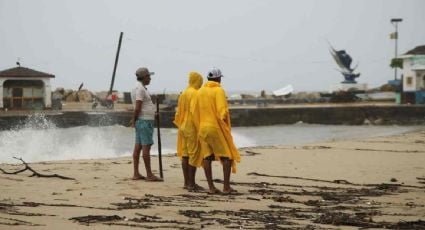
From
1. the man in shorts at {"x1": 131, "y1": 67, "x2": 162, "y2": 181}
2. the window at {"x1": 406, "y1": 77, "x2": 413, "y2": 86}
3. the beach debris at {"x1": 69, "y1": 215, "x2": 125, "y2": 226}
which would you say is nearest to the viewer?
the beach debris at {"x1": 69, "y1": 215, "x2": 125, "y2": 226}

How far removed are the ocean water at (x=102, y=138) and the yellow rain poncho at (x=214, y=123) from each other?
30.3ft

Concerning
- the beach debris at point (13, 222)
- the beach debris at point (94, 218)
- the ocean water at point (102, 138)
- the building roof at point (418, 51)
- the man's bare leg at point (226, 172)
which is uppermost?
the building roof at point (418, 51)

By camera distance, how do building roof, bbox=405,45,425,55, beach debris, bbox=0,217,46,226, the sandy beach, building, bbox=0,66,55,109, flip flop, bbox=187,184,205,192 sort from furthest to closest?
building roof, bbox=405,45,425,55, building, bbox=0,66,55,109, flip flop, bbox=187,184,205,192, the sandy beach, beach debris, bbox=0,217,46,226

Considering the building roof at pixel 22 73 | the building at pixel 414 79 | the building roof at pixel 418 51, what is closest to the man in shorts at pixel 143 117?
the building roof at pixel 22 73

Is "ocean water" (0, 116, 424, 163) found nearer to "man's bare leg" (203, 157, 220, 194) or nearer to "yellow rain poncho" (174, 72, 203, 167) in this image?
"yellow rain poncho" (174, 72, 203, 167)

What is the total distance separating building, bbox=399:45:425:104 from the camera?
51.4 metres

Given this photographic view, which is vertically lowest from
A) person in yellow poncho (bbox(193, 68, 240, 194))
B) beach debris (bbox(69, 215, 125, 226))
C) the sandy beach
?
the sandy beach

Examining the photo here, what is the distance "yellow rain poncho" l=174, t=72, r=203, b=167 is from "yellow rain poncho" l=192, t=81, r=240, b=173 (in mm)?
234

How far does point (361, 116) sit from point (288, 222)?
138 feet

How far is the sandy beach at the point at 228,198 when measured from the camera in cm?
677

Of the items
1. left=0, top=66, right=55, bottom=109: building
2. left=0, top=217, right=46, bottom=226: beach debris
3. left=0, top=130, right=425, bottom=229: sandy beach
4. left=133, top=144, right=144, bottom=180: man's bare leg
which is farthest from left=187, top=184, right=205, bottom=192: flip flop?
left=0, top=66, right=55, bottom=109: building

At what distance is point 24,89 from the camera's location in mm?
41906

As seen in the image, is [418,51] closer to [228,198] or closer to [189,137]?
[189,137]

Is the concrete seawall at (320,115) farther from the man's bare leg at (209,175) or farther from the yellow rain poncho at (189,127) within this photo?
the man's bare leg at (209,175)
